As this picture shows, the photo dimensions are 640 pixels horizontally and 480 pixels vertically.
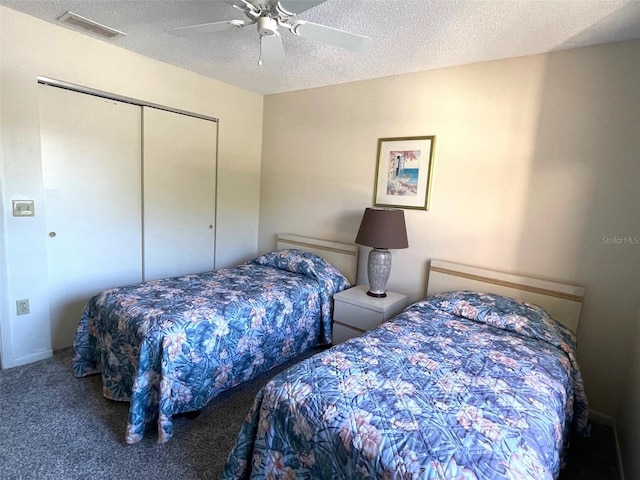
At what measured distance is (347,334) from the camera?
2777mm

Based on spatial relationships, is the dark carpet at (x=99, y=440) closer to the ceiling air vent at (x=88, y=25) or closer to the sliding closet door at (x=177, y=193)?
the sliding closet door at (x=177, y=193)

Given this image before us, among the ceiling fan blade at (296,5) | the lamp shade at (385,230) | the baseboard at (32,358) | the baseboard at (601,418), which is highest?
the ceiling fan blade at (296,5)

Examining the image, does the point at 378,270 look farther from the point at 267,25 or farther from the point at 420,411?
the point at 267,25

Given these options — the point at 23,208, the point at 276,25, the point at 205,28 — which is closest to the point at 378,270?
the point at 276,25

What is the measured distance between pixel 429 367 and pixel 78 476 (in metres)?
1.70

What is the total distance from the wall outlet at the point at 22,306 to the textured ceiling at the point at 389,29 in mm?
1933

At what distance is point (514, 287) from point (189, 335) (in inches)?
83.2

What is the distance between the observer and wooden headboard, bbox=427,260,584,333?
7.11 feet

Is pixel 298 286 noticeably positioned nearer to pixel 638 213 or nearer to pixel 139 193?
pixel 139 193

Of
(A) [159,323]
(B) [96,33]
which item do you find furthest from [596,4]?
(B) [96,33]

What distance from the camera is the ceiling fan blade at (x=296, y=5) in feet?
4.93

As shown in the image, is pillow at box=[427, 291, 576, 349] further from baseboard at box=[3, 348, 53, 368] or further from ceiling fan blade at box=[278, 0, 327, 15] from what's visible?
baseboard at box=[3, 348, 53, 368]

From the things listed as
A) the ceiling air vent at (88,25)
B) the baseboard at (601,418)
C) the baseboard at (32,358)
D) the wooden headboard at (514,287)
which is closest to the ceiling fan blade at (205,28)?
the ceiling air vent at (88,25)

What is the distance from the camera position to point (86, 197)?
2.71m
